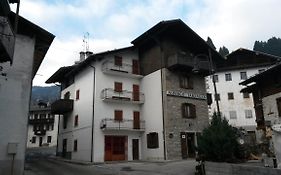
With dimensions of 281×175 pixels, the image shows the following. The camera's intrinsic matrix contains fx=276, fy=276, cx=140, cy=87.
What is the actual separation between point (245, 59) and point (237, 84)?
460cm

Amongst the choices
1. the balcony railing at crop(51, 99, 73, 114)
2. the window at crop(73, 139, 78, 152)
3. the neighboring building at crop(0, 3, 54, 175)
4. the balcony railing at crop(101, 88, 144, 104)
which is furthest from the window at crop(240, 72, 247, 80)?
the neighboring building at crop(0, 3, 54, 175)

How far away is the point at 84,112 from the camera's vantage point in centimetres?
2831

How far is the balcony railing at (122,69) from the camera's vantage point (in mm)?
27503

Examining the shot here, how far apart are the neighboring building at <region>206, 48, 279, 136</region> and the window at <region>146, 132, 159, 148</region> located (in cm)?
2321

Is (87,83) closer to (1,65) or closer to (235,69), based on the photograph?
(1,65)

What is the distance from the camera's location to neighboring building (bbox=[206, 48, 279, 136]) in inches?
1839

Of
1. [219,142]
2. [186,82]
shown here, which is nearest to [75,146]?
[186,82]

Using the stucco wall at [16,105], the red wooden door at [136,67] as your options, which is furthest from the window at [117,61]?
the stucco wall at [16,105]

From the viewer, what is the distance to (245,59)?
4816 cm

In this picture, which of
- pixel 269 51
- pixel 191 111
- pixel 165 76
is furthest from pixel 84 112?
pixel 269 51

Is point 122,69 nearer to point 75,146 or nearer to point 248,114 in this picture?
point 75,146

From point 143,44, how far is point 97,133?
35.8ft

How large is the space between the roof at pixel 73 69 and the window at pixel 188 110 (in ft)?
28.1

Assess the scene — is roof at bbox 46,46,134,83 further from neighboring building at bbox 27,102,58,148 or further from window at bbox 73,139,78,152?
neighboring building at bbox 27,102,58,148
